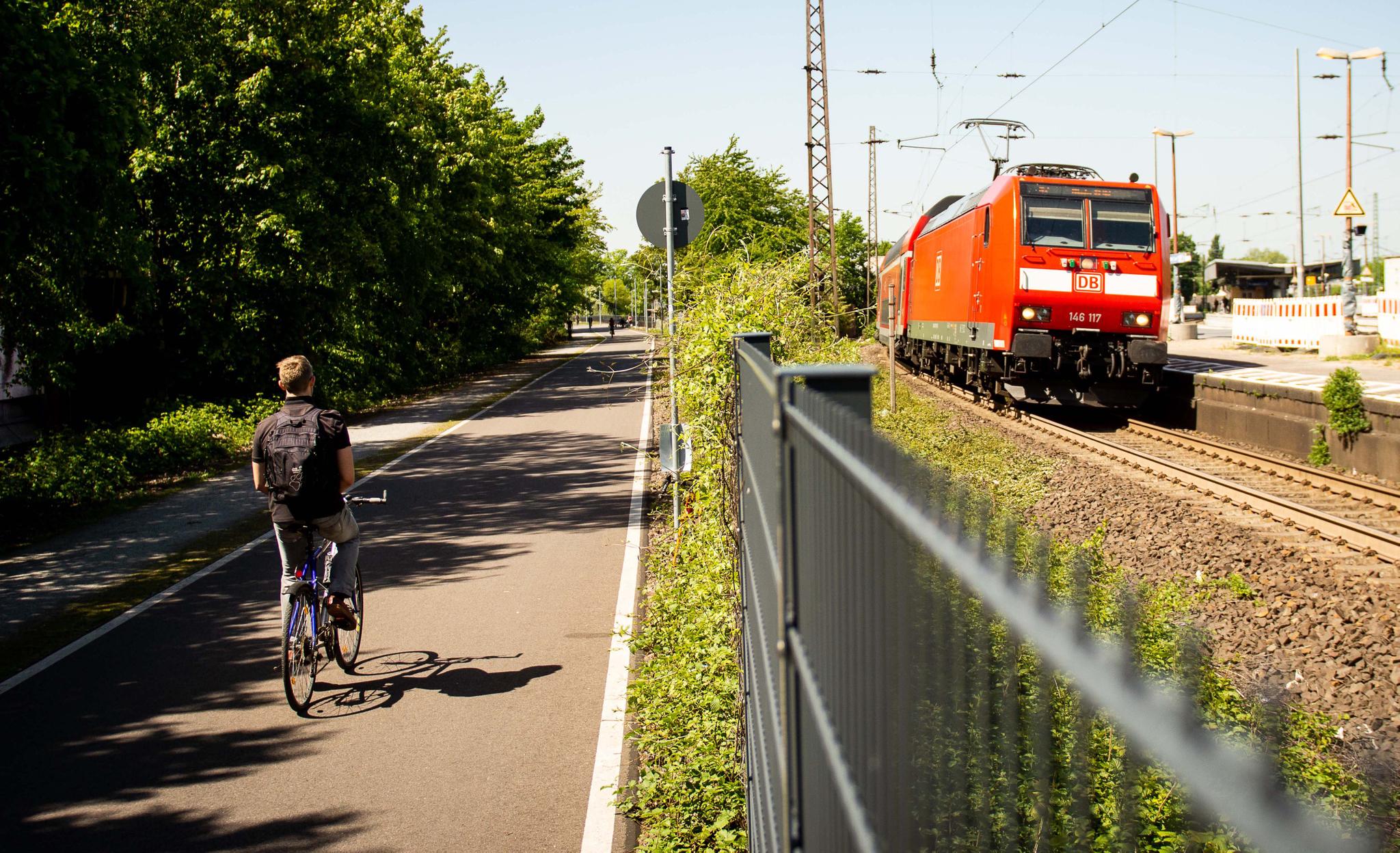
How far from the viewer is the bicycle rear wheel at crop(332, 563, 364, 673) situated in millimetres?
6691

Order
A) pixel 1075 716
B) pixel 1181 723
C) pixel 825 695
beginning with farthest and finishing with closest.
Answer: pixel 825 695, pixel 1075 716, pixel 1181 723

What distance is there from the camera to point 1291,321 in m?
33.2

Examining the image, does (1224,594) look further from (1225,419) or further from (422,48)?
(422,48)

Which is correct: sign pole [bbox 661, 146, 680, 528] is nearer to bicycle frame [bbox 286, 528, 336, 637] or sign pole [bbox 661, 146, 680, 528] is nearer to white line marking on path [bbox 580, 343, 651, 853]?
white line marking on path [bbox 580, 343, 651, 853]

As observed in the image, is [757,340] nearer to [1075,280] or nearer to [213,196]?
[1075,280]

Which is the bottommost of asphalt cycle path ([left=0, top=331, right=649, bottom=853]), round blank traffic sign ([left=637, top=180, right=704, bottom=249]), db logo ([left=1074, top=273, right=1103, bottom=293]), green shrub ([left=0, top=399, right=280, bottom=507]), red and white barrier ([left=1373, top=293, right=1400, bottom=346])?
asphalt cycle path ([left=0, top=331, right=649, bottom=853])

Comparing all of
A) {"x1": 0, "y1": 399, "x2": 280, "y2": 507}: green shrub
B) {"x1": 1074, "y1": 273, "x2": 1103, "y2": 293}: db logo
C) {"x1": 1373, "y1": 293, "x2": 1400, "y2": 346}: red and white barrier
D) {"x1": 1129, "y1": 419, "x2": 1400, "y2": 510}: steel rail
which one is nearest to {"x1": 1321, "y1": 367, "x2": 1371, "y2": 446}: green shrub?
{"x1": 1129, "y1": 419, "x2": 1400, "y2": 510}: steel rail

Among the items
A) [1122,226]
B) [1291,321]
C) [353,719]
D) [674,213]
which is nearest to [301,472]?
[353,719]

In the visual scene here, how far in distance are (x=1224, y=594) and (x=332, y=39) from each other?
65.4 ft

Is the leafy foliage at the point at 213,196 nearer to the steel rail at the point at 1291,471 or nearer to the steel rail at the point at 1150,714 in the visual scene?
the steel rail at the point at 1150,714

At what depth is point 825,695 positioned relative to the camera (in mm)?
2111

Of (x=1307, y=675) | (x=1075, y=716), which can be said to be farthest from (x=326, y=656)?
(x=1075, y=716)

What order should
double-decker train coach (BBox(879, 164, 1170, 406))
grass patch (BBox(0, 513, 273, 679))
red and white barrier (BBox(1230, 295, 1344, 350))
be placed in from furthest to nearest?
1. red and white barrier (BBox(1230, 295, 1344, 350))
2. double-decker train coach (BBox(879, 164, 1170, 406))
3. grass patch (BBox(0, 513, 273, 679))

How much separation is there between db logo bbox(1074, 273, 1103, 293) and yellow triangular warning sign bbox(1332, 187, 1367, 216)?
493 inches
